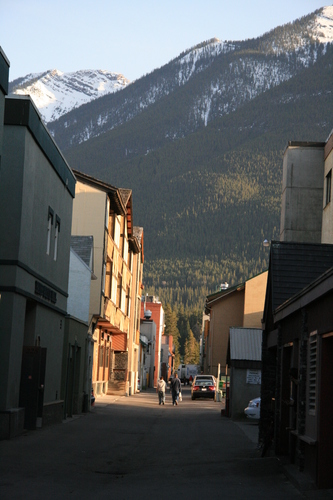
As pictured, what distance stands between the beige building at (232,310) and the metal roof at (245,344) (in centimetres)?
2515

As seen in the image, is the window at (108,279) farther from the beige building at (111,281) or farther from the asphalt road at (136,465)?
the asphalt road at (136,465)

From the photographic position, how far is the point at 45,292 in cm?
2325

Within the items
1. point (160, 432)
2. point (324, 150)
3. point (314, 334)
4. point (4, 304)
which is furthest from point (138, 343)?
point (314, 334)

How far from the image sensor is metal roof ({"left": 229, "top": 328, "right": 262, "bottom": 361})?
1320 inches

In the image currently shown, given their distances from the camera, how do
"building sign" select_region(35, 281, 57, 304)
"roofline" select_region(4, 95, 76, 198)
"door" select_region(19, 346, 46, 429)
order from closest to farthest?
"roofline" select_region(4, 95, 76, 198) → "door" select_region(19, 346, 46, 429) → "building sign" select_region(35, 281, 57, 304)

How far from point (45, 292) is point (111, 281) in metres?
20.4

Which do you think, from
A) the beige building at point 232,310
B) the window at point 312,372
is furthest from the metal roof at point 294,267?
the beige building at point 232,310

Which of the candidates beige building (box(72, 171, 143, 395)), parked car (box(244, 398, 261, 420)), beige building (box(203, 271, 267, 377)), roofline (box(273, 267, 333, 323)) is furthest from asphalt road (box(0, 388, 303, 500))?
beige building (box(203, 271, 267, 377))

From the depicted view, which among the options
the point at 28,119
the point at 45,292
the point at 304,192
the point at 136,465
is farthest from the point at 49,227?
the point at 304,192

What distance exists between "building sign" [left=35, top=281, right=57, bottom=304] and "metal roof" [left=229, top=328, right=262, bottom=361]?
10.9m

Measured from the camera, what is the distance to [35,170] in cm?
2136

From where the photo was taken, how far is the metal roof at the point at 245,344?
1320 inches

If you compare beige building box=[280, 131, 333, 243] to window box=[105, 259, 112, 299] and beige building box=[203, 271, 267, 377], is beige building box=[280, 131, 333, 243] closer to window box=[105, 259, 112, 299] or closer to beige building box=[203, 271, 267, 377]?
window box=[105, 259, 112, 299]

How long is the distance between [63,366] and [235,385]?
8928 millimetres
